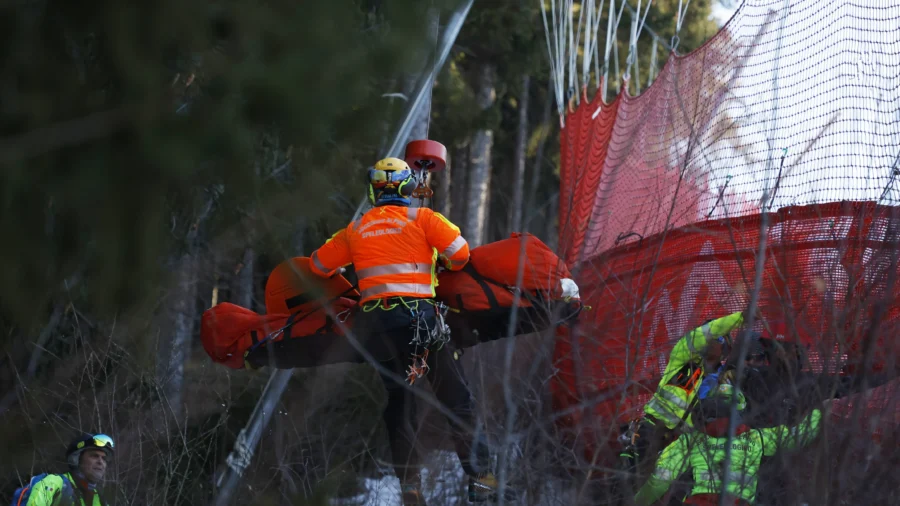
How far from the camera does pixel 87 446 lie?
4.90m

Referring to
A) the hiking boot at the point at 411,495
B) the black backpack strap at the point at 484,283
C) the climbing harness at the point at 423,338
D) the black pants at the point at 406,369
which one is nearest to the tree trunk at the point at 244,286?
the black pants at the point at 406,369

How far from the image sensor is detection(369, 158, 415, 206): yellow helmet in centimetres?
548

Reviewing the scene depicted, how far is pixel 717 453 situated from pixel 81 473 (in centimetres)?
293

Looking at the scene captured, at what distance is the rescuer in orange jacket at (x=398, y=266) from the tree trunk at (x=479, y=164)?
32.8ft

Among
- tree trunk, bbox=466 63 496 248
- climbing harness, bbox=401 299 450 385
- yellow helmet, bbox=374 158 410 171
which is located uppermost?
yellow helmet, bbox=374 158 410 171

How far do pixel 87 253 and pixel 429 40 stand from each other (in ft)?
2.80

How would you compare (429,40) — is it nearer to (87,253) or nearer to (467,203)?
(87,253)

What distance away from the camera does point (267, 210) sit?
2381 mm

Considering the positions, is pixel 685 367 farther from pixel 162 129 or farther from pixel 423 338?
pixel 162 129

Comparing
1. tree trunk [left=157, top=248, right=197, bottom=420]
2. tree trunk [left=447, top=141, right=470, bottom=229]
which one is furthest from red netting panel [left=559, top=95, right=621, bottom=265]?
tree trunk [left=447, top=141, right=470, bottom=229]

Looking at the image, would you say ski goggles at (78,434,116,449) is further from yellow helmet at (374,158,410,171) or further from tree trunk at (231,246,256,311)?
yellow helmet at (374,158,410,171)

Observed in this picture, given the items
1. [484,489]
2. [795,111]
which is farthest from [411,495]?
[795,111]

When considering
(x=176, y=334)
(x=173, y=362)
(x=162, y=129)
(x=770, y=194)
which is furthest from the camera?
(x=176, y=334)

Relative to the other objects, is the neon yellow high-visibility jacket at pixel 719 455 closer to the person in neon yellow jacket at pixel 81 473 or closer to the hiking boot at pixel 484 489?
the hiking boot at pixel 484 489
